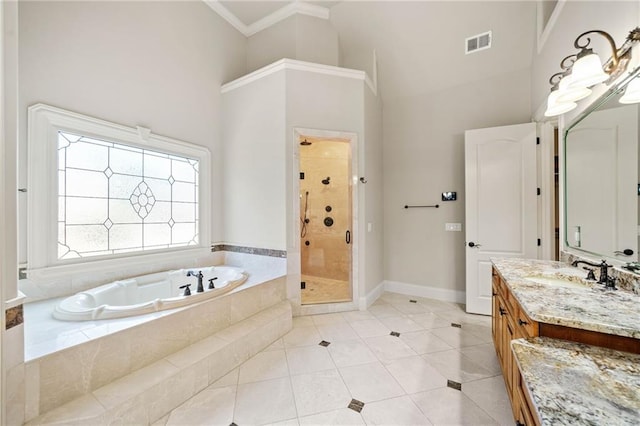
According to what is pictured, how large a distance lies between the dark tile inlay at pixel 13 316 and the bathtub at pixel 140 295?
0.50 m

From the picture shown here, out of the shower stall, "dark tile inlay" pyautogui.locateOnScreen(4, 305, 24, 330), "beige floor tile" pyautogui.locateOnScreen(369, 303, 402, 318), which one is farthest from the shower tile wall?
"dark tile inlay" pyautogui.locateOnScreen(4, 305, 24, 330)

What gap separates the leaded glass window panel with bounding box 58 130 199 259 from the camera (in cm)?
211

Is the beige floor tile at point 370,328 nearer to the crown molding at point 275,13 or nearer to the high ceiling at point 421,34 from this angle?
the high ceiling at point 421,34

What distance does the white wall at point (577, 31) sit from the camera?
150 cm

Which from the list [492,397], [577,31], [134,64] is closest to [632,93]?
[577,31]

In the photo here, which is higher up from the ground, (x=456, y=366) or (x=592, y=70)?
(x=592, y=70)

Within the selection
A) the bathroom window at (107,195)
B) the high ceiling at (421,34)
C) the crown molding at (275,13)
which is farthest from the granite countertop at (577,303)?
the crown molding at (275,13)

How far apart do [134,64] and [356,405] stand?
3.53 metres

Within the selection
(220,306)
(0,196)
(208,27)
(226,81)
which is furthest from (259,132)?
(0,196)

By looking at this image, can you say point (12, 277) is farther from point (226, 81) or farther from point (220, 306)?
point (226, 81)

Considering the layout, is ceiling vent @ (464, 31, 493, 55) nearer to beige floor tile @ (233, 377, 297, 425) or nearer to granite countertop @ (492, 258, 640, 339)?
granite countertop @ (492, 258, 640, 339)

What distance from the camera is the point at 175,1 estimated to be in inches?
109

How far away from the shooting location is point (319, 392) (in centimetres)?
173

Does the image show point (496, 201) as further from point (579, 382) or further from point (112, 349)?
point (112, 349)
